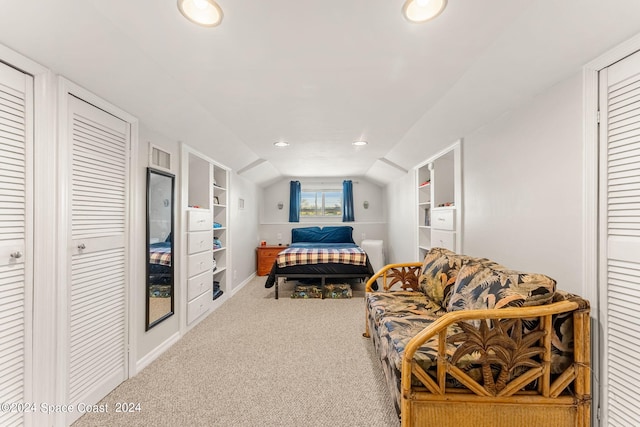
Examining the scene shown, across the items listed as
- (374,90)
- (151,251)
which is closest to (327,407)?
(151,251)

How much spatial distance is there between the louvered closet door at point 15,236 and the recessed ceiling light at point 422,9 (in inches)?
75.8

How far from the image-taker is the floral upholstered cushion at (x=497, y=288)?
1.35 meters

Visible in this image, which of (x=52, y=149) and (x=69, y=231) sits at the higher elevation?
(x=52, y=149)

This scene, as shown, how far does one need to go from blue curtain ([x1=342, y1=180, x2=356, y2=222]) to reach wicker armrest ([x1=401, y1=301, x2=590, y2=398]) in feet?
17.1

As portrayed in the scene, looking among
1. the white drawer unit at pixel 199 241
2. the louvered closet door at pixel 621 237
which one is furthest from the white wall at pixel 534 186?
the white drawer unit at pixel 199 241

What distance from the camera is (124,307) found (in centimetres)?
206

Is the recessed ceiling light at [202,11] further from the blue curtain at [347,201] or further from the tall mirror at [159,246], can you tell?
the blue curtain at [347,201]

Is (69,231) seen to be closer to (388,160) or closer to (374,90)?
(374,90)

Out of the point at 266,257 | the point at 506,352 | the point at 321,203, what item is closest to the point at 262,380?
the point at 506,352

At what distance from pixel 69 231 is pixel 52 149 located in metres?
0.47

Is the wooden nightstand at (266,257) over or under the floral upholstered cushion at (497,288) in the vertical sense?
under

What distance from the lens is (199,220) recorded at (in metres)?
3.13

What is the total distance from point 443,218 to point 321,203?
12.8 feet

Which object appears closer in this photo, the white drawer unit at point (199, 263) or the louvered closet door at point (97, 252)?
the louvered closet door at point (97, 252)
